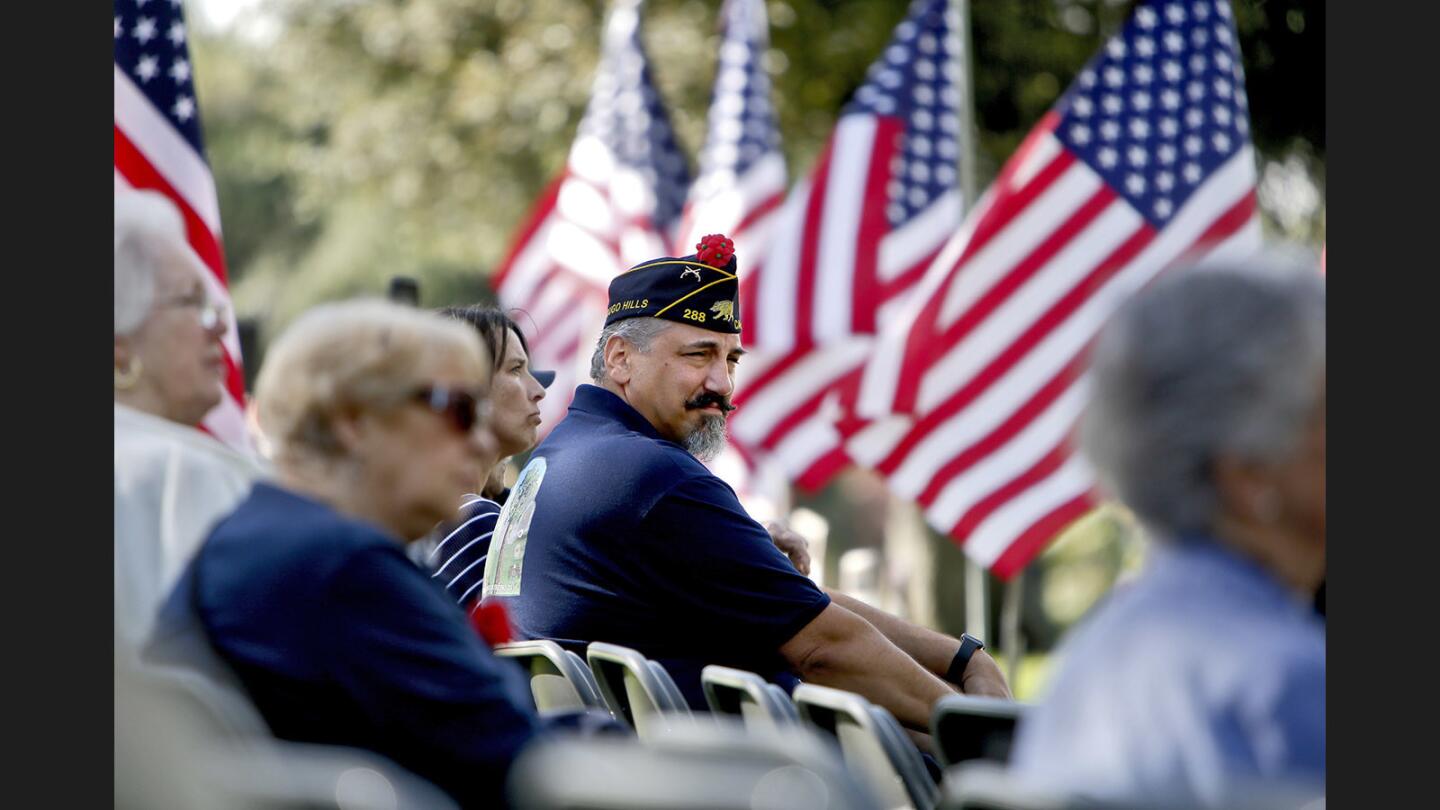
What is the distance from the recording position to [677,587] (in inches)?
164

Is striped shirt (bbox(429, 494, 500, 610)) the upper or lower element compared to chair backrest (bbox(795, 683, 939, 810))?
lower

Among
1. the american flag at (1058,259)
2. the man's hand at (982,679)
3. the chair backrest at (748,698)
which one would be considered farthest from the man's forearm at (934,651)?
the american flag at (1058,259)

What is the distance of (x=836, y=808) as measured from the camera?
1.96 metres

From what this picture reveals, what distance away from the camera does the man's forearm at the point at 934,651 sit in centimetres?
441

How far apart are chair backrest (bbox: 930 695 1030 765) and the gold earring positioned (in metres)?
1.54

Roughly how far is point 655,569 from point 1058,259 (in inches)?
192

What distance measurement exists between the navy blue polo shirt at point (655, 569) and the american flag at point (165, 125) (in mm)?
1557

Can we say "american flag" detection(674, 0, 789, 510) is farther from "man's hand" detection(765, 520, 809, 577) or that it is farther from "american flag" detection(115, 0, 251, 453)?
"man's hand" detection(765, 520, 809, 577)

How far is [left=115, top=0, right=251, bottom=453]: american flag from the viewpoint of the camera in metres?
5.57

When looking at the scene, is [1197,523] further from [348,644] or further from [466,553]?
[466,553]

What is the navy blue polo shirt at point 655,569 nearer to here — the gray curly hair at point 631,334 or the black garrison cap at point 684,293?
the gray curly hair at point 631,334

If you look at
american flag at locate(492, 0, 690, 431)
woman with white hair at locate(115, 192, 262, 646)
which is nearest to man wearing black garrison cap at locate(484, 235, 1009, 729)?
woman with white hair at locate(115, 192, 262, 646)

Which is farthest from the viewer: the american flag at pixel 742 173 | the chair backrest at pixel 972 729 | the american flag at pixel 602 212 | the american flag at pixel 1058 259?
the american flag at pixel 602 212

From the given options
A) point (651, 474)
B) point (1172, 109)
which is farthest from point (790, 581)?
point (1172, 109)
